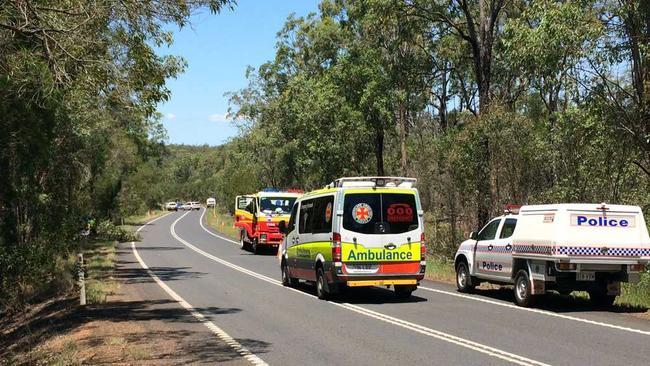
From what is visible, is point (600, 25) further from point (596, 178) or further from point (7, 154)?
point (7, 154)

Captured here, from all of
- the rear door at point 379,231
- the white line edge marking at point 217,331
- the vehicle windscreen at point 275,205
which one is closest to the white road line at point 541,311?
the rear door at point 379,231

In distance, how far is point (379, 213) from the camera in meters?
14.1

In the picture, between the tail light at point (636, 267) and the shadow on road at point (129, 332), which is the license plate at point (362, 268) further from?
the tail light at point (636, 267)

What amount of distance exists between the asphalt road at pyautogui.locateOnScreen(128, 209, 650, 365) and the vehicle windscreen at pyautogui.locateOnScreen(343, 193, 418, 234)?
1.63m

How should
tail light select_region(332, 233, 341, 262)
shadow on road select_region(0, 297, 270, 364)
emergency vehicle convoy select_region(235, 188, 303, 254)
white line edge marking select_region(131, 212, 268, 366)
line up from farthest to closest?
emergency vehicle convoy select_region(235, 188, 303, 254)
tail light select_region(332, 233, 341, 262)
shadow on road select_region(0, 297, 270, 364)
white line edge marking select_region(131, 212, 268, 366)

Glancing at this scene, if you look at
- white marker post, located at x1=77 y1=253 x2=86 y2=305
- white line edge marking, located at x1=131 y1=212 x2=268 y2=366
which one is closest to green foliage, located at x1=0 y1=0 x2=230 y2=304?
white marker post, located at x1=77 y1=253 x2=86 y2=305

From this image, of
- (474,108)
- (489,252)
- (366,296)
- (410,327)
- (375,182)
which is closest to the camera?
(410,327)

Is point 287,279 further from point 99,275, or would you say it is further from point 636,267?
point 636,267

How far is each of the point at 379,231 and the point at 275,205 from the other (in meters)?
17.9

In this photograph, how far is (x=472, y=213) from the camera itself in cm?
2288

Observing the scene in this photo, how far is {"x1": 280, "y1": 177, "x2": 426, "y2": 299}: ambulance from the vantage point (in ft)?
45.6

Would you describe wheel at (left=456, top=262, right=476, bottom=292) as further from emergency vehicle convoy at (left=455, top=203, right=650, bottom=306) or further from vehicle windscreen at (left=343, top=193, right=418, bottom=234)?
vehicle windscreen at (left=343, top=193, right=418, bottom=234)

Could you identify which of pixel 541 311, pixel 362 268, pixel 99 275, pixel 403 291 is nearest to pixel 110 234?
pixel 99 275

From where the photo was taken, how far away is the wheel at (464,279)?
15.9 metres
